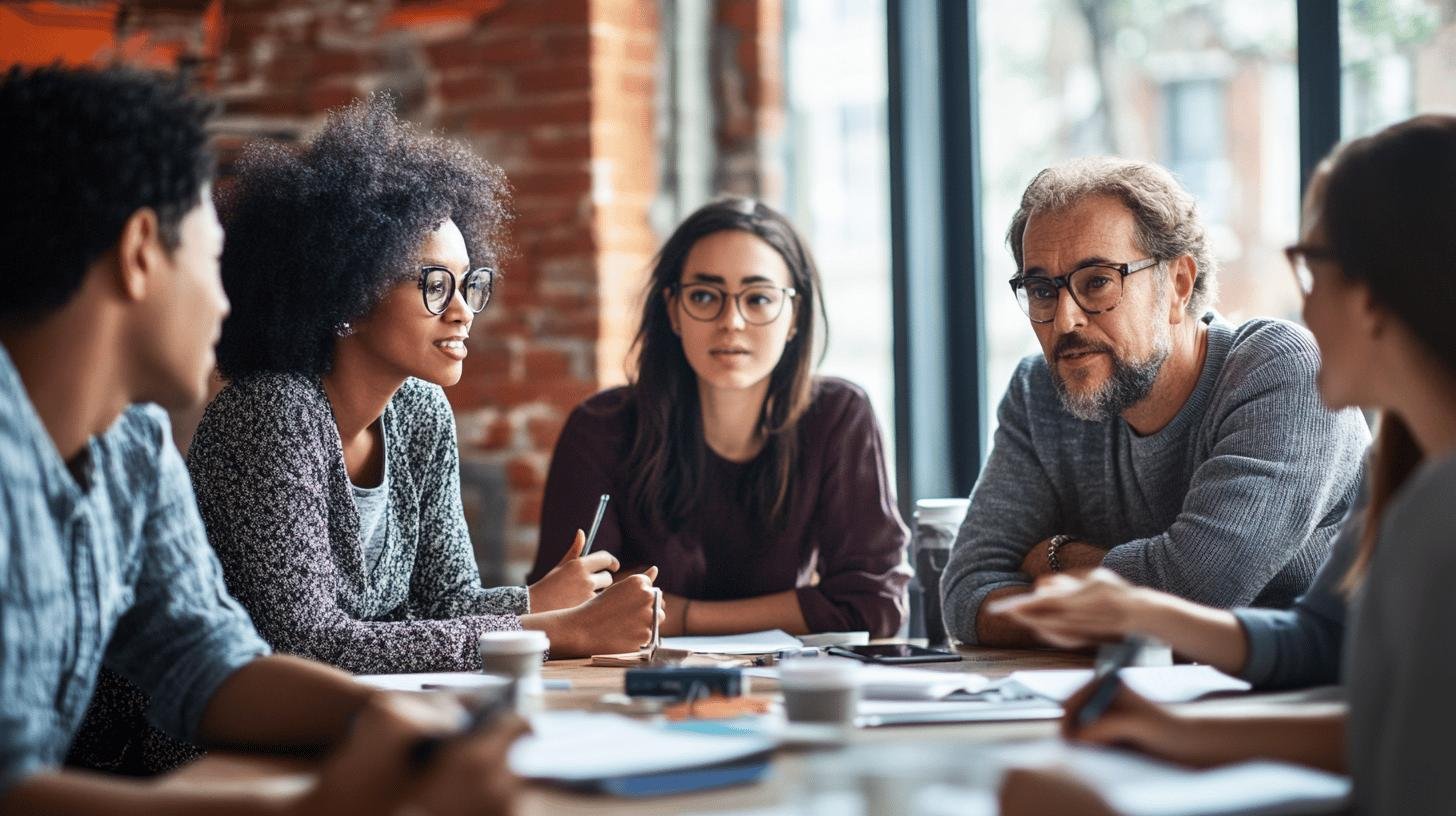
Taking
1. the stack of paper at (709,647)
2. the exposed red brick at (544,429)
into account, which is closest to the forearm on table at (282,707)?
the stack of paper at (709,647)

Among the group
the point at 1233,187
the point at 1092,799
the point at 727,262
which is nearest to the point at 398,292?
the point at 727,262

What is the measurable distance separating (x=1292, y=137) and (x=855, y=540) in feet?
3.81

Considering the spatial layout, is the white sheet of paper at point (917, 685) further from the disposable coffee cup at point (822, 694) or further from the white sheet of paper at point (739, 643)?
the white sheet of paper at point (739, 643)

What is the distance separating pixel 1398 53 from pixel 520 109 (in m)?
1.92

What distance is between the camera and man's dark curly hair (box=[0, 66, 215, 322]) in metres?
1.32

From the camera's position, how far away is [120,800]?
1073mm

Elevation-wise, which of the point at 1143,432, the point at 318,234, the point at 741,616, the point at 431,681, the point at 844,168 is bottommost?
the point at 741,616

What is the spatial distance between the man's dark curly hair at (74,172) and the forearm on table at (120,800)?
1.50 ft

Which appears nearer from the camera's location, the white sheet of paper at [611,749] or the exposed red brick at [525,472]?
the white sheet of paper at [611,749]

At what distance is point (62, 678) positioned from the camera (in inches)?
53.8

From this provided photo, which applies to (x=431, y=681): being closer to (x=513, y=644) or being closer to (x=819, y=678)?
(x=513, y=644)

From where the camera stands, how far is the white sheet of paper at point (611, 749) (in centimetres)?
121

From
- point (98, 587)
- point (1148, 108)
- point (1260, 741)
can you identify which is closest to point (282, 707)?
point (98, 587)

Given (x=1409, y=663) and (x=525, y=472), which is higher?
(x=1409, y=663)
